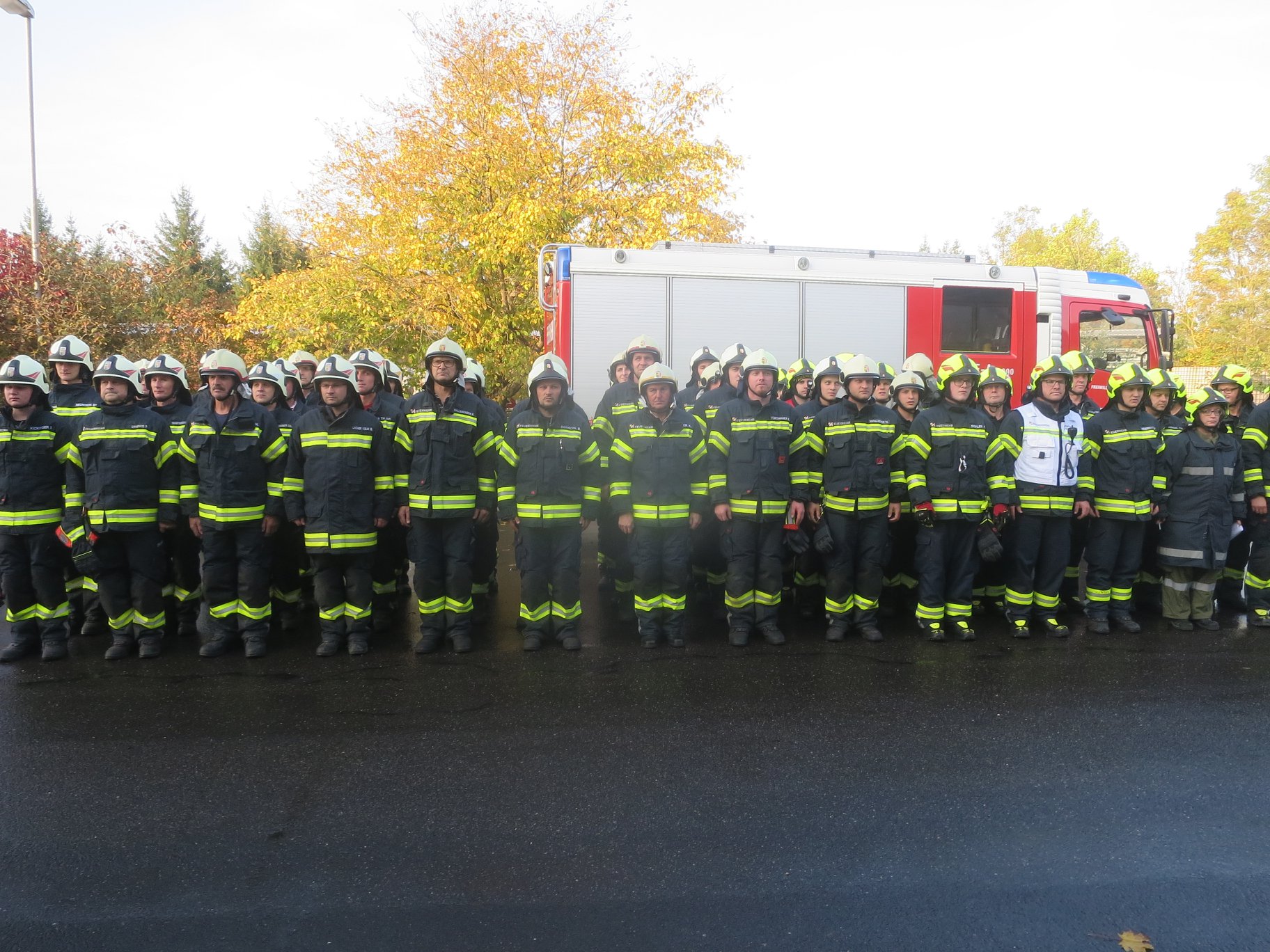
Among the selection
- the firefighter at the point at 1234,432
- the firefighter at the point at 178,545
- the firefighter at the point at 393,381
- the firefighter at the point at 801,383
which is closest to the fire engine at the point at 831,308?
the firefighter at the point at 393,381

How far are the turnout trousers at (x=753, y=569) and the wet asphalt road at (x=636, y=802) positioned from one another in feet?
1.39

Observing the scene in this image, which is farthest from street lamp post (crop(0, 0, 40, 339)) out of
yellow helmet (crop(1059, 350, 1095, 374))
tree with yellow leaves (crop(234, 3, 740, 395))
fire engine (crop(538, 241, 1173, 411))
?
yellow helmet (crop(1059, 350, 1095, 374))

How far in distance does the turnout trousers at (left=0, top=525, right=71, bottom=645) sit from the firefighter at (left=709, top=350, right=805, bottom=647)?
4.53m

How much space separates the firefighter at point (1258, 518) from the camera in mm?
6738

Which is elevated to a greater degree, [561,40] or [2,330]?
[561,40]

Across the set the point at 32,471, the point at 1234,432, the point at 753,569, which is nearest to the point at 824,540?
the point at 753,569

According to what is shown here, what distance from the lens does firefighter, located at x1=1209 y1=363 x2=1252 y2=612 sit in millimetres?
7086

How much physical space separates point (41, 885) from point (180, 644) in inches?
125

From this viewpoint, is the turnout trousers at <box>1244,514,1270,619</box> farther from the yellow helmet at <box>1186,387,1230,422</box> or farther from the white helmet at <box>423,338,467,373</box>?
the white helmet at <box>423,338,467,373</box>

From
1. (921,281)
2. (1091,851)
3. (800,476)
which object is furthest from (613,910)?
(921,281)

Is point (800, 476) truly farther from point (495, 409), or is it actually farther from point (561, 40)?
point (561, 40)

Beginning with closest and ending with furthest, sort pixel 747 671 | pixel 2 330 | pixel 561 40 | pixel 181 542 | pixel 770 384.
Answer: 1. pixel 747 671
2. pixel 770 384
3. pixel 181 542
4. pixel 2 330
5. pixel 561 40

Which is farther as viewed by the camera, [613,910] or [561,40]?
[561,40]

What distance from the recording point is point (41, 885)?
3.15 meters
